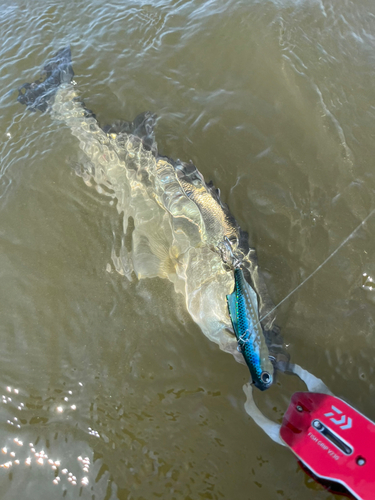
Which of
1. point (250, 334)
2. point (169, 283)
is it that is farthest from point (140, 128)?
point (250, 334)

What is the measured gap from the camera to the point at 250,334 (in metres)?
3.82

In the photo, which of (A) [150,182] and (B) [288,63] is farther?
(B) [288,63]

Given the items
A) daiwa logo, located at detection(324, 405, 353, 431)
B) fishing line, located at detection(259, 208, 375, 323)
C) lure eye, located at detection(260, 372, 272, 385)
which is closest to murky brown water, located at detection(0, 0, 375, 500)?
fishing line, located at detection(259, 208, 375, 323)

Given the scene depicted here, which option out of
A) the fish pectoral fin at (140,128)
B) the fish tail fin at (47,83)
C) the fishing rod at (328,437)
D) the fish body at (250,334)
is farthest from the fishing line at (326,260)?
the fish tail fin at (47,83)

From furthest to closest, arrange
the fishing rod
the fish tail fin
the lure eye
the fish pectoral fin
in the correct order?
1. the fish tail fin
2. the fish pectoral fin
3. the lure eye
4. the fishing rod

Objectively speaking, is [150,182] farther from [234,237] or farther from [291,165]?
[291,165]

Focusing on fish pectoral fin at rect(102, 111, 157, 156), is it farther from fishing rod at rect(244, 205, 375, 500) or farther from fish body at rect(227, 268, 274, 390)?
fishing rod at rect(244, 205, 375, 500)

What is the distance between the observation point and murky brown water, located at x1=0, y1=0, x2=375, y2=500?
3770mm

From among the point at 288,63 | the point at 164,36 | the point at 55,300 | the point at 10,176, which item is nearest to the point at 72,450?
the point at 55,300

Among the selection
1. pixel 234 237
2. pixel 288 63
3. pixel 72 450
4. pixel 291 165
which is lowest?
pixel 72 450

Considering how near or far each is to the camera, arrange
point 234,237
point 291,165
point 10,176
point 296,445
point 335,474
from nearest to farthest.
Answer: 1. point 335,474
2. point 296,445
3. point 234,237
4. point 291,165
5. point 10,176

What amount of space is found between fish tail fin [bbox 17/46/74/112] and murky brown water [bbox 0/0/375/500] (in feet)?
0.82

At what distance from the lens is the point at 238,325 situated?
385 cm

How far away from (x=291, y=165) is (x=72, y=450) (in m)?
4.80
